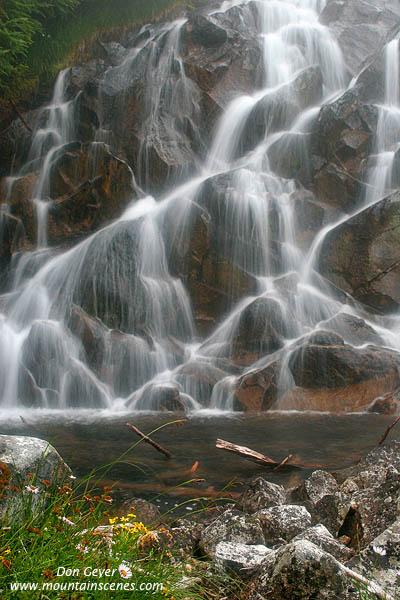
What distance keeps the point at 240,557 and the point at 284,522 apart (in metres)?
0.76

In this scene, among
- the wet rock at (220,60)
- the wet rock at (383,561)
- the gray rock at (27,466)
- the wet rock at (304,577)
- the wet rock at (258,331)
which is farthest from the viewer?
the wet rock at (220,60)

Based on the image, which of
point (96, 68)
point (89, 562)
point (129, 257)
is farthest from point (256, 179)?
point (89, 562)

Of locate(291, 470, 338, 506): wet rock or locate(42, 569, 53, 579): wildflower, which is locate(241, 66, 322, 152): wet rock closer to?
locate(291, 470, 338, 506): wet rock

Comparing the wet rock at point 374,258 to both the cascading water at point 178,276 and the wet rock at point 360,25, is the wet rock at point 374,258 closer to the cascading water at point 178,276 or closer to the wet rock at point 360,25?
the cascading water at point 178,276

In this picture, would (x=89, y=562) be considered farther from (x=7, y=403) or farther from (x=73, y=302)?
(x=73, y=302)

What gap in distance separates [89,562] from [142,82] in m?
17.8

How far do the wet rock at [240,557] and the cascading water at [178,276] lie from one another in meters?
7.05

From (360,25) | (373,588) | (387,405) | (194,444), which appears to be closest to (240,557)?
(373,588)

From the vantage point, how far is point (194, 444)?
7.40 meters

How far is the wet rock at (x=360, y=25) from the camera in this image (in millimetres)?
19547

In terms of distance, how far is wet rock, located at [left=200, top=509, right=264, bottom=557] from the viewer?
3176 millimetres

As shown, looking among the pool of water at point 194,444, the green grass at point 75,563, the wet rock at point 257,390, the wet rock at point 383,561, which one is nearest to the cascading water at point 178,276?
the wet rock at point 257,390

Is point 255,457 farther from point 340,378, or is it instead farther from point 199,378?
point 199,378

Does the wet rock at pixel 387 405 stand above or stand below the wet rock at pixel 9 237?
below
